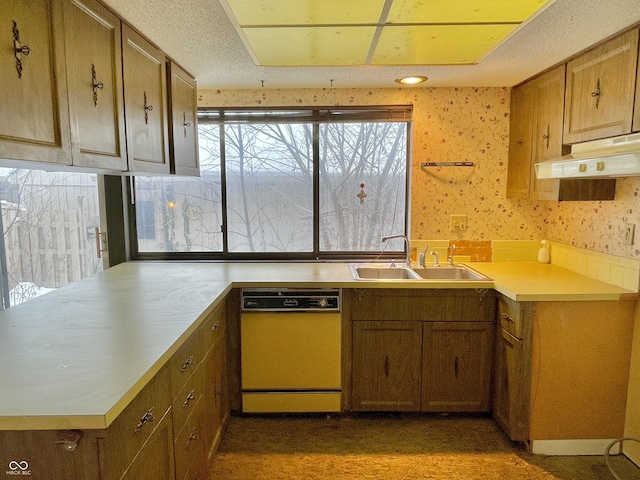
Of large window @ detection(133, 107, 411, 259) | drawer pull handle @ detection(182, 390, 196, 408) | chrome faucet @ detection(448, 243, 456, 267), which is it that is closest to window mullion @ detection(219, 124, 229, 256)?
large window @ detection(133, 107, 411, 259)

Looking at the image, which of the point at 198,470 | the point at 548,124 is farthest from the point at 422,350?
the point at 548,124

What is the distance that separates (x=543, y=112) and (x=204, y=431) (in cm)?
258

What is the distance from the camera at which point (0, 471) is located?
3.40ft

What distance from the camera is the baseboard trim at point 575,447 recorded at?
2252 mm

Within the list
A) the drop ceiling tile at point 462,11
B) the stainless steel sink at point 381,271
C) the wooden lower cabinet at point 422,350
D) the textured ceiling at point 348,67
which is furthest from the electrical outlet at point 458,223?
the drop ceiling tile at point 462,11

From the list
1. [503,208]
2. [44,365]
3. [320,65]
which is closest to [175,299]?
[44,365]

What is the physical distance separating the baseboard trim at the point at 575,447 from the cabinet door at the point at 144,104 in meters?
2.48

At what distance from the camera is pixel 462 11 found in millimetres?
1531

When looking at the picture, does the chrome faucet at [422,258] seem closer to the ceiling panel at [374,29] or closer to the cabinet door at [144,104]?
the ceiling panel at [374,29]

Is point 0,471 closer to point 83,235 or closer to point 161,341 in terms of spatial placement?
point 161,341

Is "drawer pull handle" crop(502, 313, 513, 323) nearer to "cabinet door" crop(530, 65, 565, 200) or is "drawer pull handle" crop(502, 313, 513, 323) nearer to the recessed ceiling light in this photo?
"cabinet door" crop(530, 65, 565, 200)

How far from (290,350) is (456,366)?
101cm

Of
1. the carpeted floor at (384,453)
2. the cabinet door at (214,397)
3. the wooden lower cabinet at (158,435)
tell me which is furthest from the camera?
the carpeted floor at (384,453)

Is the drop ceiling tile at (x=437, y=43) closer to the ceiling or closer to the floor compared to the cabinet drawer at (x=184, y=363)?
closer to the ceiling
